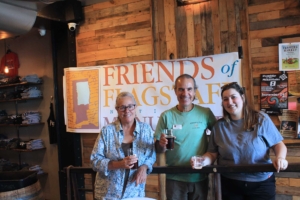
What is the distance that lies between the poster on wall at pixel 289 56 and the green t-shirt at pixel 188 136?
1225mm

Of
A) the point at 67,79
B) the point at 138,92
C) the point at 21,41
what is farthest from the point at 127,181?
the point at 21,41

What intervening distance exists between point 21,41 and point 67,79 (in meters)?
1.70

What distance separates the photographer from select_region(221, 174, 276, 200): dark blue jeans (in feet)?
5.90

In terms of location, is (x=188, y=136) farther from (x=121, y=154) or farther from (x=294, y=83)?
(x=294, y=83)

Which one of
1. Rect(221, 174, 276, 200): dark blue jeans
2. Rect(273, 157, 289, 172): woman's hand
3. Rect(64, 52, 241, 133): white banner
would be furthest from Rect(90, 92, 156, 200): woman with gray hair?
Rect(64, 52, 241, 133): white banner

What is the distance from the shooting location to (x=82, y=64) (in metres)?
3.97

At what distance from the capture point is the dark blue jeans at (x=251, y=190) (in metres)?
1.80

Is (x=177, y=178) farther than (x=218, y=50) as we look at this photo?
No

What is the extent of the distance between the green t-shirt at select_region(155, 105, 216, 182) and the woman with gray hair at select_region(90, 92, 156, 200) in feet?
0.56

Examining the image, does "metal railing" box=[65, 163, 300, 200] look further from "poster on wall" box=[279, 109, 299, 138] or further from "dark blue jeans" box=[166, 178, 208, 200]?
"poster on wall" box=[279, 109, 299, 138]

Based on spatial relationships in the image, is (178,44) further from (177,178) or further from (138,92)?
(177,178)

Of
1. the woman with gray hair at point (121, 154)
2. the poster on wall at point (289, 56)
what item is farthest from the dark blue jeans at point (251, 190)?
the poster on wall at point (289, 56)

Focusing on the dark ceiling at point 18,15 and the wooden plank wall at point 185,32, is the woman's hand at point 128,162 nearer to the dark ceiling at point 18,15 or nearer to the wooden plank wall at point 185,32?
the dark ceiling at point 18,15

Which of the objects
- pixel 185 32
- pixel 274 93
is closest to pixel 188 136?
pixel 274 93
